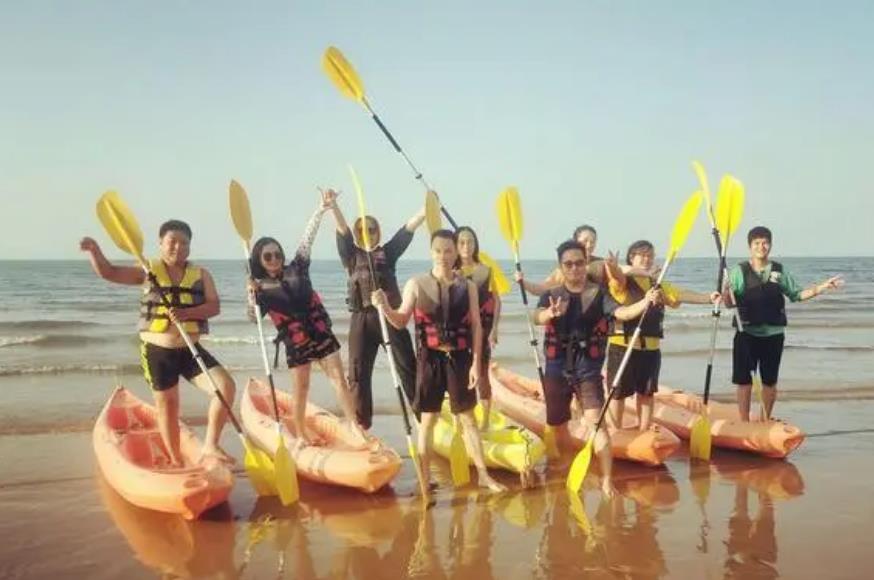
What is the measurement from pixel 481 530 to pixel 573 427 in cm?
197

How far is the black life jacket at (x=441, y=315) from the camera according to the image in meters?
5.04

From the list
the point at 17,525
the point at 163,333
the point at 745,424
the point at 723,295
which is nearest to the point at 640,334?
the point at 723,295

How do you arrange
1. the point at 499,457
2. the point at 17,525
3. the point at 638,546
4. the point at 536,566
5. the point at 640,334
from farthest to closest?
the point at 640,334 → the point at 499,457 → the point at 17,525 → the point at 638,546 → the point at 536,566

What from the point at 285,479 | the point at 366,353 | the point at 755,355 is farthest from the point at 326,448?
the point at 755,355

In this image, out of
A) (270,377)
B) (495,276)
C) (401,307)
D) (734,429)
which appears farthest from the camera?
(495,276)

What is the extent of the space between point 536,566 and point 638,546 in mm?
676

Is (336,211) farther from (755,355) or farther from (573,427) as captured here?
(755,355)

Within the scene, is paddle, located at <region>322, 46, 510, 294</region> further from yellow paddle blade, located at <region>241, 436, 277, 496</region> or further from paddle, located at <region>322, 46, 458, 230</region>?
yellow paddle blade, located at <region>241, 436, 277, 496</region>

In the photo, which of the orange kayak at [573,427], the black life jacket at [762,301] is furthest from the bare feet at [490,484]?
the black life jacket at [762,301]

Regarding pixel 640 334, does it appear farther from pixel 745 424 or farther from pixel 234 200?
pixel 234 200

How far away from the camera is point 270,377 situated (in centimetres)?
578

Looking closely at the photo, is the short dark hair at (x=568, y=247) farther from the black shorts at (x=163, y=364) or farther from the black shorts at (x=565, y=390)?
the black shorts at (x=163, y=364)

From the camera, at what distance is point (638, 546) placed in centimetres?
422

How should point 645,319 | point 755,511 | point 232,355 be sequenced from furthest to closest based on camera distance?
1. point 232,355
2. point 645,319
3. point 755,511
